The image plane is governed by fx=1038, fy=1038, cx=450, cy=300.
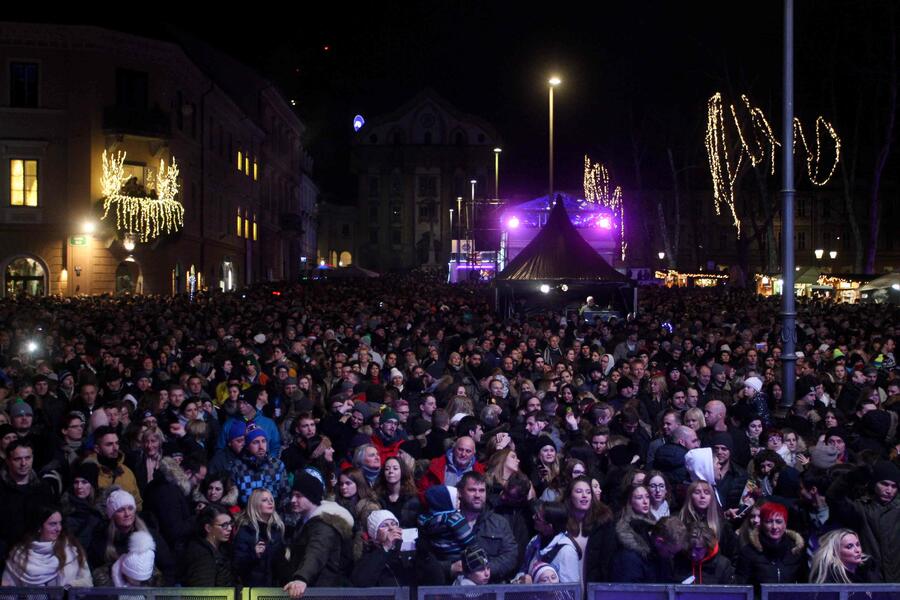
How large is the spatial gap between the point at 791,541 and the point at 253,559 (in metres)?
3.14

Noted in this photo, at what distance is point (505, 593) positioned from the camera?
183 inches

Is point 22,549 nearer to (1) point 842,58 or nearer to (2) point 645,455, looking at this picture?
(2) point 645,455

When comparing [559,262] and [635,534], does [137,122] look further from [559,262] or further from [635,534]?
[635,534]

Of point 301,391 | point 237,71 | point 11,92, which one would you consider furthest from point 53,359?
point 237,71

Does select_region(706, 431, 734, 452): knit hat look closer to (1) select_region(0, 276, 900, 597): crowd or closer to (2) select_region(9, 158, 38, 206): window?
(1) select_region(0, 276, 900, 597): crowd

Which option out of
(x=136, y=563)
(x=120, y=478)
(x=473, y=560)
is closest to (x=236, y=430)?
(x=120, y=478)

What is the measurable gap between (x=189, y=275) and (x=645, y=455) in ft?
121

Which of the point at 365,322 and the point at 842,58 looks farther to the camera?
the point at 842,58

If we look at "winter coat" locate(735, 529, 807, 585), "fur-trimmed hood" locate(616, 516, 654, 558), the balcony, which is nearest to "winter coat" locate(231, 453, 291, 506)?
"fur-trimmed hood" locate(616, 516, 654, 558)

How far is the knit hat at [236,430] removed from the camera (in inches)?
330

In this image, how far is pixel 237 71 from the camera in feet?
188

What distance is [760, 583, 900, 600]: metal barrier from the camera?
4.69 metres

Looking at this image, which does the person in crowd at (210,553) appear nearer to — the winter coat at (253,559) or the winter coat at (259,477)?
the winter coat at (253,559)

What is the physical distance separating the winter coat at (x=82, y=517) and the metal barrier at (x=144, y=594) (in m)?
1.74
